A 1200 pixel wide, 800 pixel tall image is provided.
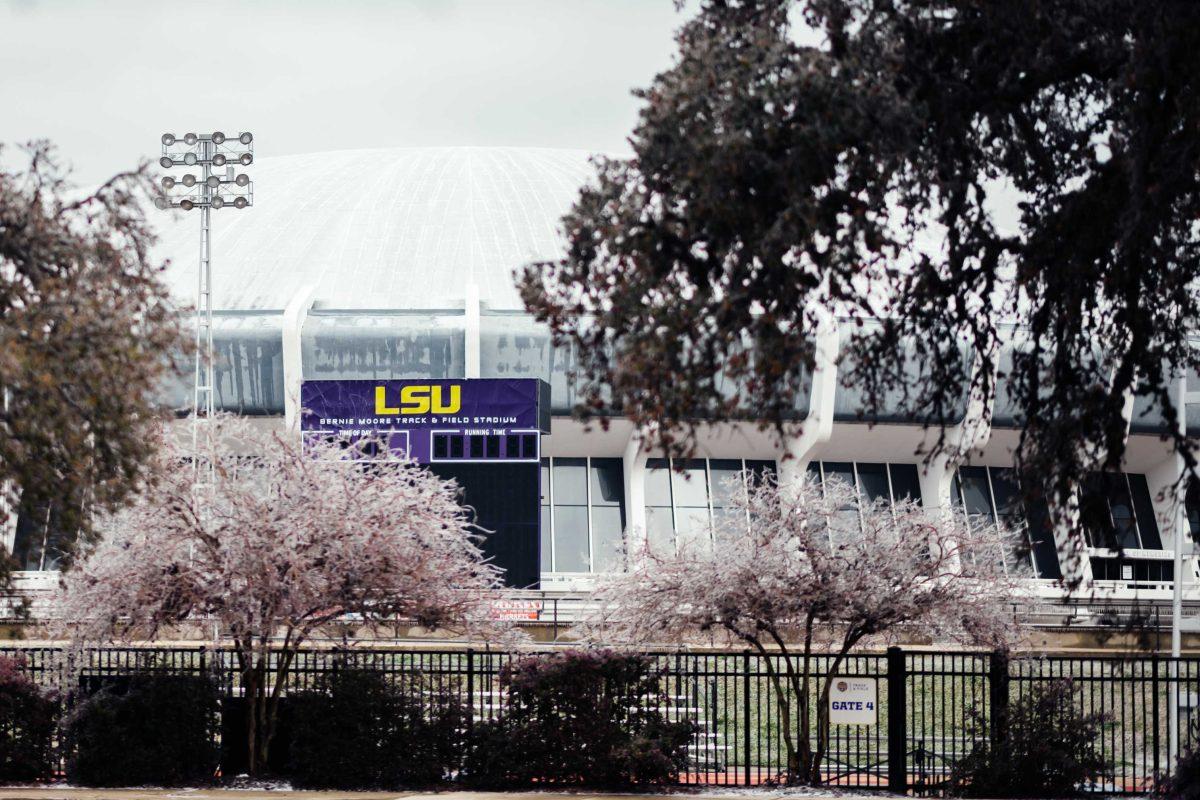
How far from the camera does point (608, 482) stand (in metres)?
54.8

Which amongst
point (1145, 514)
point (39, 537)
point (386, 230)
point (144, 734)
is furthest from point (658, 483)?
point (39, 537)

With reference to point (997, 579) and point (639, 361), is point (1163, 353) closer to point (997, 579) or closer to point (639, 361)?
point (639, 361)

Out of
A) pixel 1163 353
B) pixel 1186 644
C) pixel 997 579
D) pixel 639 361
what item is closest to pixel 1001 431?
pixel 1186 644

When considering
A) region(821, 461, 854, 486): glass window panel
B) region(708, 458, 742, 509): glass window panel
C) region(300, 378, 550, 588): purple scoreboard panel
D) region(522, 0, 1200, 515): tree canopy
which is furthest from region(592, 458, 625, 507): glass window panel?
region(522, 0, 1200, 515): tree canopy

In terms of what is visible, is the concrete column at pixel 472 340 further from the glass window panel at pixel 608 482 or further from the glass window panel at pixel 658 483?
the glass window panel at pixel 658 483

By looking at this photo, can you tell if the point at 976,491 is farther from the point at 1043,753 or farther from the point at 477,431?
the point at 1043,753

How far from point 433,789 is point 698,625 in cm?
444

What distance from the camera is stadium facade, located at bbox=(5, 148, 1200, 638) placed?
50.8 meters

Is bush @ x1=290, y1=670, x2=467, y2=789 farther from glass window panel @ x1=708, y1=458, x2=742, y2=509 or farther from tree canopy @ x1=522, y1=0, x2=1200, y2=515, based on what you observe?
glass window panel @ x1=708, y1=458, x2=742, y2=509

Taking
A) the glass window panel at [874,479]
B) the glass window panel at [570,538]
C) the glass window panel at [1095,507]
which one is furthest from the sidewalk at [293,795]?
the glass window panel at [874,479]

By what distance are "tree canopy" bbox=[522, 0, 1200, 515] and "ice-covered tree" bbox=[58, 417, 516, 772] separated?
8384 mm

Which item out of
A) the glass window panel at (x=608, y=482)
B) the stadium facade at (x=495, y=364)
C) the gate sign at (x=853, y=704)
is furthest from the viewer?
the glass window panel at (x=608, y=482)

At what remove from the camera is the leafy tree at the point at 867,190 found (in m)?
11.1

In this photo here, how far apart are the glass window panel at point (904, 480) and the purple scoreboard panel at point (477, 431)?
18987mm
